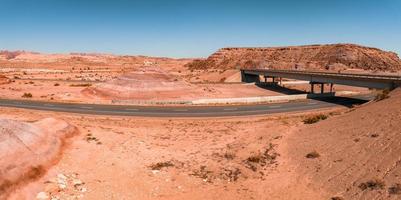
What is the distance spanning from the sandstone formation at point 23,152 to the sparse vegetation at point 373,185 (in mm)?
19709

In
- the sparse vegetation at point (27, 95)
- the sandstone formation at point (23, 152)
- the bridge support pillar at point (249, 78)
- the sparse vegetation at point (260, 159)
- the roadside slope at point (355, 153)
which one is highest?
the sandstone formation at point (23, 152)

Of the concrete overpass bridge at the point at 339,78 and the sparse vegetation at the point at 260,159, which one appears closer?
the sparse vegetation at the point at 260,159

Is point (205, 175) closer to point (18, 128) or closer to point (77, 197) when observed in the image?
point (77, 197)

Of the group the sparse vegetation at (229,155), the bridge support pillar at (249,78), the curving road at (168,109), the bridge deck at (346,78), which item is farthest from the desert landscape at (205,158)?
the bridge support pillar at (249,78)

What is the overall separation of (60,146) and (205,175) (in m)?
11.6

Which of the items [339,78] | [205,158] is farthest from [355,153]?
[339,78]

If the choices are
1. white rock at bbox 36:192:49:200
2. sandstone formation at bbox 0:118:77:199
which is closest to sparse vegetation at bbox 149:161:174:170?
sandstone formation at bbox 0:118:77:199

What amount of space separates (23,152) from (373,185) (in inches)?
854

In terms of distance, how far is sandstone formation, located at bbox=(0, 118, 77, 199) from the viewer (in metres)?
21.0

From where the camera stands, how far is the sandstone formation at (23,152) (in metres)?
21.0

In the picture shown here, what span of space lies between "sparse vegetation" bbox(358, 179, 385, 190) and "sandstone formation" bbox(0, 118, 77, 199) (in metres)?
19.7

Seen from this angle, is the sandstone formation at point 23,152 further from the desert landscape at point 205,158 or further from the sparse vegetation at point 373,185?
the sparse vegetation at point 373,185

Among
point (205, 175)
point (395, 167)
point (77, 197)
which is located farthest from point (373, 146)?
point (77, 197)

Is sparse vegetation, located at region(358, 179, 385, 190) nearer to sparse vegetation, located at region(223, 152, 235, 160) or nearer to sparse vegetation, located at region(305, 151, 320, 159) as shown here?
sparse vegetation, located at region(305, 151, 320, 159)
